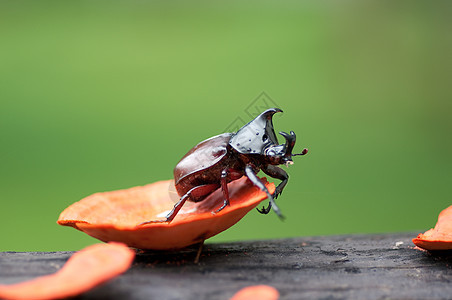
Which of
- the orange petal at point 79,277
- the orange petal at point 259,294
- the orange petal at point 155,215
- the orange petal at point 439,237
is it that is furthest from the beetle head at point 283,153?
the orange petal at point 79,277

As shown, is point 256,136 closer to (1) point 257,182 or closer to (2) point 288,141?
(2) point 288,141

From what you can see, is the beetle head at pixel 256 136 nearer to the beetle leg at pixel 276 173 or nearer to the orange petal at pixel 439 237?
the beetle leg at pixel 276 173

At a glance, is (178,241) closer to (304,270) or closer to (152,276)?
(152,276)

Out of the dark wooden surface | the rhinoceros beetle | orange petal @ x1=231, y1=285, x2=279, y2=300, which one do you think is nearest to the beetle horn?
the rhinoceros beetle

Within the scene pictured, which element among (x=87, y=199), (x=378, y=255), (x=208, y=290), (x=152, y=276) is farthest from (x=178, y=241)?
(x=378, y=255)

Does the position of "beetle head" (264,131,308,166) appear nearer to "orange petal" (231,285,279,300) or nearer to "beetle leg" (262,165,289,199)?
"beetle leg" (262,165,289,199)

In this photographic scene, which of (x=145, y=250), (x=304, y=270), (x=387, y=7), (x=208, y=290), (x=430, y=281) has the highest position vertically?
(x=387, y=7)

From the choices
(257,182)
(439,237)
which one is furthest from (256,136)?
(439,237)
